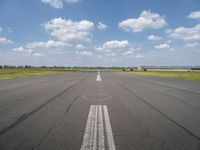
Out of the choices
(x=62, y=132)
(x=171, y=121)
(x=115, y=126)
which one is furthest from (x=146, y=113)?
(x=62, y=132)

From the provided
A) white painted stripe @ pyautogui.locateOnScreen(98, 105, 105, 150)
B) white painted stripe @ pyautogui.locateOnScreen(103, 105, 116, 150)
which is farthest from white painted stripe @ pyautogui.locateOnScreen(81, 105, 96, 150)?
white painted stripe @ pyautogui.locateOnScreen(103, 105, 116, 150)

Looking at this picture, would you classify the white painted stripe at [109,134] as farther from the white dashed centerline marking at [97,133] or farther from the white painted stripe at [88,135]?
the white painted stripe at [88,135]

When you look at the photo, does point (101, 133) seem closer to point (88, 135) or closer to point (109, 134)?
point (109, 134)

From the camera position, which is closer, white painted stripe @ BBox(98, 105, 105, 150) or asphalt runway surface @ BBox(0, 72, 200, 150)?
white painted stripe @ BBox(98, 105, 105, 150)

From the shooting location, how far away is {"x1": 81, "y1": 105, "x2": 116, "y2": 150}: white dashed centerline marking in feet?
14.7

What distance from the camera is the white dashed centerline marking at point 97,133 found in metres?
4.48

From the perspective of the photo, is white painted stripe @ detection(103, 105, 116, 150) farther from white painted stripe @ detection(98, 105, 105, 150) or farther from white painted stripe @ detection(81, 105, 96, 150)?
white painted stripe @ detection(81, 105, 96, 150)

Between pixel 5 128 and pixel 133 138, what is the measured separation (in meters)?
3.08

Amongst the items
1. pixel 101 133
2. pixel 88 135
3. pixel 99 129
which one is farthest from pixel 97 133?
pixel 99 129

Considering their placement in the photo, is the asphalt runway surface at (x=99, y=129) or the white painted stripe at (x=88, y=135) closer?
the white painted stripe at (x=88, y=135)

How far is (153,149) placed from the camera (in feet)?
14.3

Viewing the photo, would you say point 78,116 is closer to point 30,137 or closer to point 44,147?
point 30,137

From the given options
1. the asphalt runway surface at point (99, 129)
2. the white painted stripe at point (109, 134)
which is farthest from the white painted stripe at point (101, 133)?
the white painted stripe at point (109, 134)

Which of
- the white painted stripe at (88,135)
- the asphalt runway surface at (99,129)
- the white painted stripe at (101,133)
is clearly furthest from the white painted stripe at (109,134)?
the white painted stripe at (88,135)
